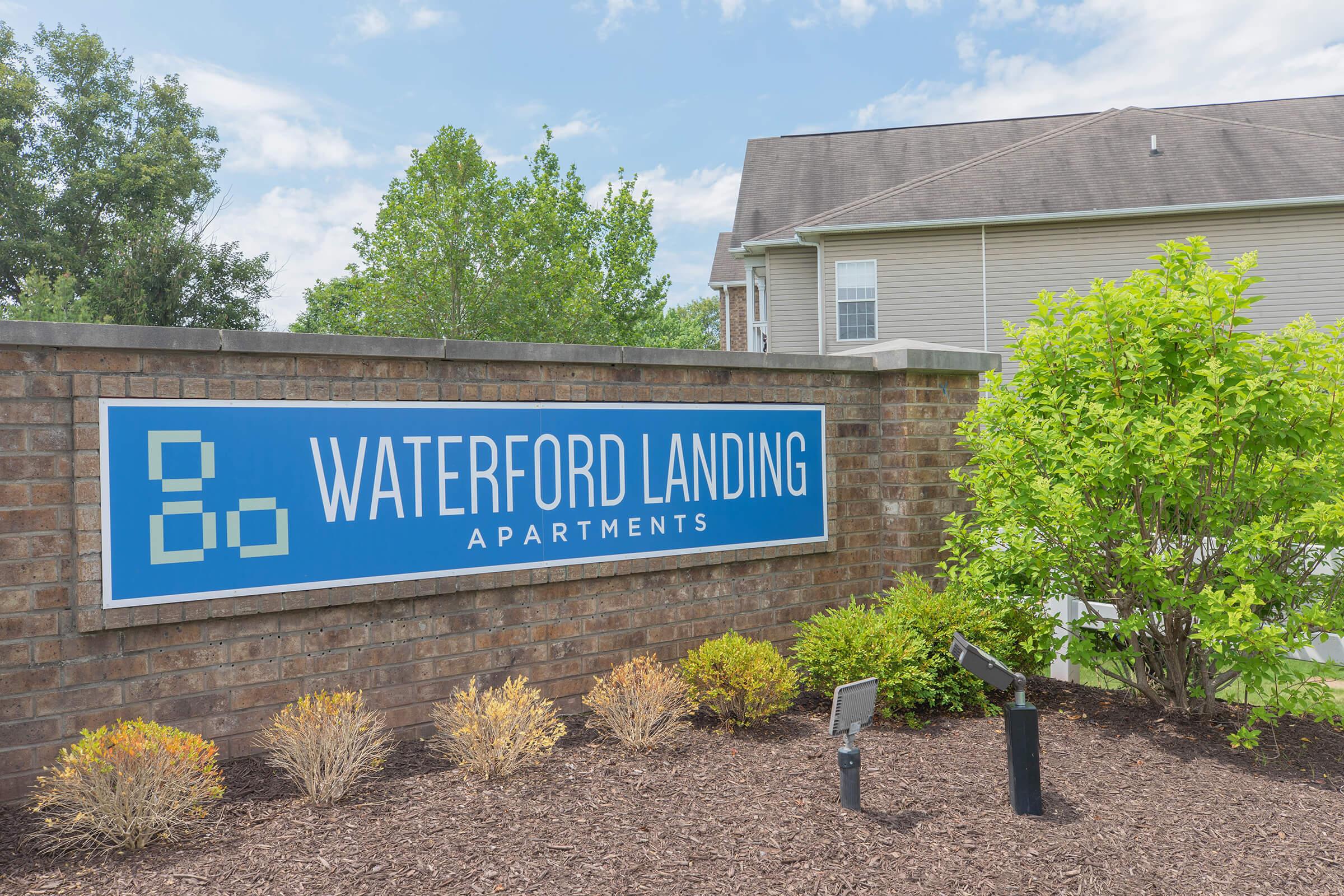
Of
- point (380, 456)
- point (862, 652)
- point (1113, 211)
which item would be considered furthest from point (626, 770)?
point (1113, 211)

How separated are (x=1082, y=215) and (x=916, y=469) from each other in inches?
496

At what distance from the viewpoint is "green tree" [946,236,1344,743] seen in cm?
507

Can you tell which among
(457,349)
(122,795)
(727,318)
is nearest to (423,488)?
(457,349)

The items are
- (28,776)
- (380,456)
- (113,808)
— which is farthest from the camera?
(380,456)

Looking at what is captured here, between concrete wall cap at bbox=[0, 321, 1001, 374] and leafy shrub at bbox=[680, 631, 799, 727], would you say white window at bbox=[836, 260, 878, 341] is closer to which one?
concrete wall cap at bbox=[0, 321, 1001, 374]

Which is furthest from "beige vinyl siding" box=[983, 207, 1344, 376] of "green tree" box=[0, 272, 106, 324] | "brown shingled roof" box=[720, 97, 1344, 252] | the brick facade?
"green tree" box=[0, 272, 106, 324]

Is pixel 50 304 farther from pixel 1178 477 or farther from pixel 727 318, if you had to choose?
pixel 1178 477

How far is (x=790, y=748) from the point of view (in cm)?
505

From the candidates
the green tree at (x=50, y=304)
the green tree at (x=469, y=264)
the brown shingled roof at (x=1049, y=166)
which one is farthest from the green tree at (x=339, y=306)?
the brown shingled roof at (x=1049, y=166)

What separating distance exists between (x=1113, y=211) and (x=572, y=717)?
51.5 feet

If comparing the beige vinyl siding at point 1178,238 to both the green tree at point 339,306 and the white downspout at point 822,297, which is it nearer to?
the white downspout at point 822,297

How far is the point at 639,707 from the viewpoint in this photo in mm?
4965

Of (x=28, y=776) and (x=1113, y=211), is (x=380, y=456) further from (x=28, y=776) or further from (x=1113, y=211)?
(x=1113, y=211)

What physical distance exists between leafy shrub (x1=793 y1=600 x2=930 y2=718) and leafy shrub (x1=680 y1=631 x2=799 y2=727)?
26cm
